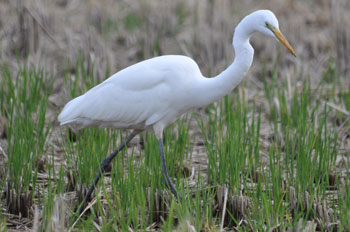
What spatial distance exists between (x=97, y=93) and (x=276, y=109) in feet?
5.63

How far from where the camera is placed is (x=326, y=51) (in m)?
6.60

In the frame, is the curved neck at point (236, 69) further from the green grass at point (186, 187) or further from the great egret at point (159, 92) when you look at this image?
the green grass at point (186, 187)

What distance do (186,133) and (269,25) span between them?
0.97m

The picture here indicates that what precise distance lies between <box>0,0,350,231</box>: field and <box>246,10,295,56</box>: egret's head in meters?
0.58

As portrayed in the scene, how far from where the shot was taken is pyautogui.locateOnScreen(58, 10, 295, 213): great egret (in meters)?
3.04

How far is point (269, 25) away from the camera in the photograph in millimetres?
2980

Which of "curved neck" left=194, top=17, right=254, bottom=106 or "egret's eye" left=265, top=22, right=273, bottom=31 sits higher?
"egret's eye" left=265, top=22, right=273, bottom=31

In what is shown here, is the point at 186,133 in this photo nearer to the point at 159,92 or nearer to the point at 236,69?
the point at 159,92

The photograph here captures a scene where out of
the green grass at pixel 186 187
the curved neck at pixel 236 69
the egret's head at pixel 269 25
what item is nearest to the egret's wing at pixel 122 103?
the green grass at pixel 186 187

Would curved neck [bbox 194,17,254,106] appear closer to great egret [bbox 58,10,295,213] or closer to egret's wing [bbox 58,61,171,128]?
great egret [bbox 58,10,295,213]

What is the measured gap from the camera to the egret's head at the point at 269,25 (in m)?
2.97

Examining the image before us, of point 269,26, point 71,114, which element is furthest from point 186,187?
point 269,26

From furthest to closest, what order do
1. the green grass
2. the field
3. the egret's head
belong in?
the egret's head → the field → the green grass

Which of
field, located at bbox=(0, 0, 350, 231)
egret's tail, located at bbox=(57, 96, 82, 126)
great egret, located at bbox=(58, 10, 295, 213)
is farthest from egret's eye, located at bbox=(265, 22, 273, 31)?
egret's tail, located at bbox=(57, 96, 82, 126)
